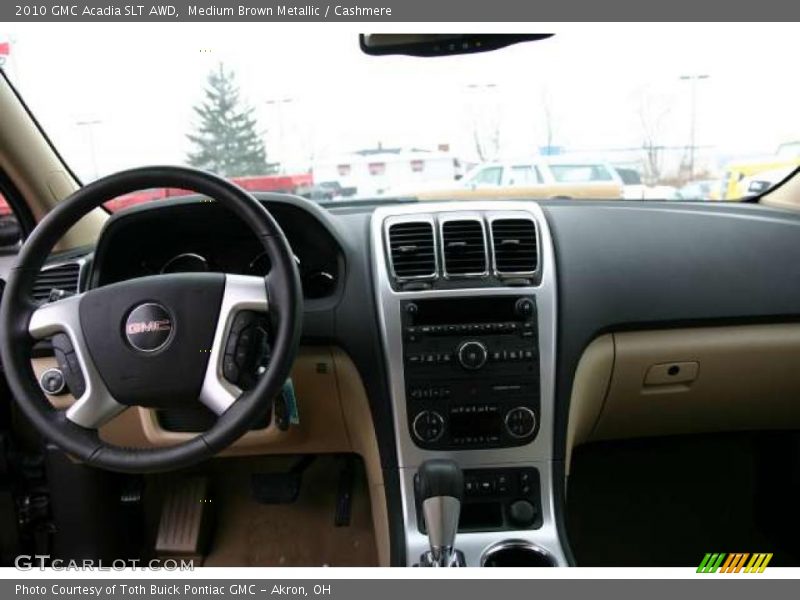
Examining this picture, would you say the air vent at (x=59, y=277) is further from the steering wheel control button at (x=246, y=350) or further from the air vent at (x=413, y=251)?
the air vent at (x=413, y=251)

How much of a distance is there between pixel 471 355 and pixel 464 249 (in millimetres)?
315

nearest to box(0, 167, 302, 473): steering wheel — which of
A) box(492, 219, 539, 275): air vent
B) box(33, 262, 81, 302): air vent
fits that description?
box(33, 262, 81, 302): air vent

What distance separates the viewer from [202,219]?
2043 mm

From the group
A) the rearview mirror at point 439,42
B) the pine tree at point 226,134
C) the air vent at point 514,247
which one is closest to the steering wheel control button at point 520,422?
the air vent at point 514,247

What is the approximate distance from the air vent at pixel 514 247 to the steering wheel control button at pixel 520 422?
0.41m

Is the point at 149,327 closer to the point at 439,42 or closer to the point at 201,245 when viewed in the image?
the point at 201,245

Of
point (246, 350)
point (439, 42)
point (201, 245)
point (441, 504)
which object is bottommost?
point (441, 504)

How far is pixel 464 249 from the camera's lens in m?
2.09

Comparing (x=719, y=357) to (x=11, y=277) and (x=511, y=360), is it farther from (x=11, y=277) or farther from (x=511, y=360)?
(x=11, y=277)

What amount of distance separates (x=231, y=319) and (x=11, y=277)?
471 mm

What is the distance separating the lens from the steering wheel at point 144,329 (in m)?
1.47

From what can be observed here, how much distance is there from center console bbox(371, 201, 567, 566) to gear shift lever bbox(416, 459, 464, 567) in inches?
6.4

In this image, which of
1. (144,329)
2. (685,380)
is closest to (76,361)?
(144,329)

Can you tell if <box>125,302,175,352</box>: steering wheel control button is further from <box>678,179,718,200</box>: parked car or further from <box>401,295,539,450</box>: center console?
<box>678,179,718,200</box>: parked car
